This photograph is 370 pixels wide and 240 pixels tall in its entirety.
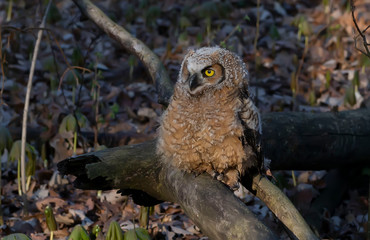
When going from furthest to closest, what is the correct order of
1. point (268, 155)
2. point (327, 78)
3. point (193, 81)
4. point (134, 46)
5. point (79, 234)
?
1. point (327, 78)
2. point (134, 46)
3. point (268, 155)
4. point (79, 234)
5. point (193, 81)

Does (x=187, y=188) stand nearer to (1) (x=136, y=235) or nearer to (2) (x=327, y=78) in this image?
(1) (x=136, y=235)

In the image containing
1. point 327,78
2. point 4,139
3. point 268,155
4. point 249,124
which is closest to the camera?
point 249,124

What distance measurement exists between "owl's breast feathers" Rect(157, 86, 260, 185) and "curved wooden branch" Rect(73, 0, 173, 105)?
971 mm

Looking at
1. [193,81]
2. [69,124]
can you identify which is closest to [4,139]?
[69,124]

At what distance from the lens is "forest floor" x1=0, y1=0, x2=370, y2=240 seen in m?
4.36

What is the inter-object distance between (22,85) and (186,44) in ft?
7.58

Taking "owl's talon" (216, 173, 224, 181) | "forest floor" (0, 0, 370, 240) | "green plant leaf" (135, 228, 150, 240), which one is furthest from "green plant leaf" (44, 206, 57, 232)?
"owl's talon" (216, 173, 224, 181)

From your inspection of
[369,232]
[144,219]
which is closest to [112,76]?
[144,219]

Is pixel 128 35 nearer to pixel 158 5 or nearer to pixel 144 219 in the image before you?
pixel 144 219

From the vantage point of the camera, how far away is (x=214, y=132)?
2.87 m

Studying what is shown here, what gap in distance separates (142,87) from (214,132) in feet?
11.4

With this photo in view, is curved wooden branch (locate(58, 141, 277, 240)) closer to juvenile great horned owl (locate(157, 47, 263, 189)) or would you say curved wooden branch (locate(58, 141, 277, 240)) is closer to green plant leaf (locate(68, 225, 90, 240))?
juvenile great horned owl (locate(157, 47, 263, 189))

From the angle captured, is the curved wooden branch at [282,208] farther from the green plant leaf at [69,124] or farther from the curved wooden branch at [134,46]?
the green plant leaf at [69,124]

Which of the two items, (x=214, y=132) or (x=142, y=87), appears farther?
(x=142, y=87)
